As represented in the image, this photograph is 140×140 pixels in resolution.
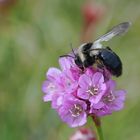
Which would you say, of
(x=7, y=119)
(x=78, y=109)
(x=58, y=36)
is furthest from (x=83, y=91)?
(x=58, y=36)

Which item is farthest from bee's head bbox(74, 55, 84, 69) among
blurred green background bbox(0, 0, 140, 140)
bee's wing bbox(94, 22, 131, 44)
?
blurred green background bbox(0, 0, 140, 140)

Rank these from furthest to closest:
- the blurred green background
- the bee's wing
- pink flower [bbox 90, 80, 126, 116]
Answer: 1. the blurred green background
2. the bee's wing
3. pink flower [bbox 90, 80, 126, 116]

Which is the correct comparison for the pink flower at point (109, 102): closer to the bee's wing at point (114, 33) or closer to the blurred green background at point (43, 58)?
the bee's wing at point (114, 33)

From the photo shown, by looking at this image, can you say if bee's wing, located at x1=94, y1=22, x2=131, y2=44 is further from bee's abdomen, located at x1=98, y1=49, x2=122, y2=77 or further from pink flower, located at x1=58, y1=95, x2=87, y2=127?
pink flower, located at x1=58, y1=95, x2=87, y2=127

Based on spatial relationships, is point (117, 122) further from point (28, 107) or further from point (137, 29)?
point (137, 29)

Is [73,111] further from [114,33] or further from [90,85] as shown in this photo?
[114,33]

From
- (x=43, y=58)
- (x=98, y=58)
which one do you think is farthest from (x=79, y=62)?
(x=43, y=58)

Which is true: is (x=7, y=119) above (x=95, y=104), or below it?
above
